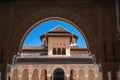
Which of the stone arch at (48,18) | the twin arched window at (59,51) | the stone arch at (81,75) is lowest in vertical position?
the stone arch at (81,75)

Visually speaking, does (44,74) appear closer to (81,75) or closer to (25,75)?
(25,75)

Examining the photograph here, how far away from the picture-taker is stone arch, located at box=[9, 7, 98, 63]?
33.8 feet

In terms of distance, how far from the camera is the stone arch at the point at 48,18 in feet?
→ 33.8

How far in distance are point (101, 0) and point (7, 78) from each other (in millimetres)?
5006

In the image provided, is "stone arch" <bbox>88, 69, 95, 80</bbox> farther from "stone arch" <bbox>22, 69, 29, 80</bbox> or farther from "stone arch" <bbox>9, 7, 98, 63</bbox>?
"stone arch" <bbox>9, 7, 98, 63</bbox>

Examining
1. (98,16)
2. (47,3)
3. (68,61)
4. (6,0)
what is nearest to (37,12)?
(47,3)

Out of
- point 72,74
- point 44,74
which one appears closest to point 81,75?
point 72,74

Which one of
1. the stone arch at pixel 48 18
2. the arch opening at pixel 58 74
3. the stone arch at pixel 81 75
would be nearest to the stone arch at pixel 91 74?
the stone arch at pixel 81 75

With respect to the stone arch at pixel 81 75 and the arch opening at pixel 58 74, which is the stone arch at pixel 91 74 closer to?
the stone arch at pixel 81 75

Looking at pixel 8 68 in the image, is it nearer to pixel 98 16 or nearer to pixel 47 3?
pixel 47 3

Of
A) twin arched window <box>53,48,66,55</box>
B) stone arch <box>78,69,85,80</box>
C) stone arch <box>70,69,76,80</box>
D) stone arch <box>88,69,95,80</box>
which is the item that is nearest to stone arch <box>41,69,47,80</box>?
twin arched window <box>53,48,66,55</box>

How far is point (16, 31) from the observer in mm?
10367

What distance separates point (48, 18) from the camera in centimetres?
1087

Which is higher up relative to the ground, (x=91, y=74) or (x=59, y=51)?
(x=59, y=51)
